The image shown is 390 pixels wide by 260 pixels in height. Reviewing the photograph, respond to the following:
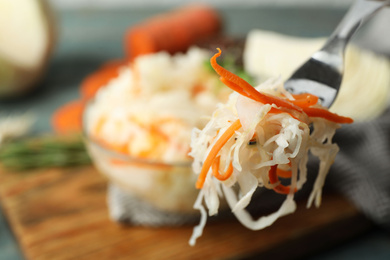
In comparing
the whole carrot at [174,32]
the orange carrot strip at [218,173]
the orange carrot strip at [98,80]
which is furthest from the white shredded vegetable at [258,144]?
the whole carrot at [174,32]

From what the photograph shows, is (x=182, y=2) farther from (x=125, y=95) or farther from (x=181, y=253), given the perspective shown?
(x=181, y=253)

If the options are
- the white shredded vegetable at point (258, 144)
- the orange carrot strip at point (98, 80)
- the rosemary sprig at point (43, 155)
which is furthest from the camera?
the orange carrot strip at point (98, 80)

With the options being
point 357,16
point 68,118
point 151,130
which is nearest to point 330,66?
point 357,16

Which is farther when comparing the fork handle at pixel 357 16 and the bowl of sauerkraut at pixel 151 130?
the bowl of sauerkraut at pixel 151 130

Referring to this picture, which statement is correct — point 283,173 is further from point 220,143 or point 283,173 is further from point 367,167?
point 367,167

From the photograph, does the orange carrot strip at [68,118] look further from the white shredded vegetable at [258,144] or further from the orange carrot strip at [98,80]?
the white shredded vegetable at [258,144]

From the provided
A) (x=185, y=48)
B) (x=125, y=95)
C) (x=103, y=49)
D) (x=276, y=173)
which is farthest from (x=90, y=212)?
(x=103, y=49)

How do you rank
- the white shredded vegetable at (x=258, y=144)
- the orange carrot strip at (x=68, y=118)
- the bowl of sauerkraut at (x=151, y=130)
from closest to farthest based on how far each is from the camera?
the white shredded vegetable at (x=258, y=144), the bowl of sauerkraut at (x=151, y=130), the orange carrot strip at (x=68, y=118)
